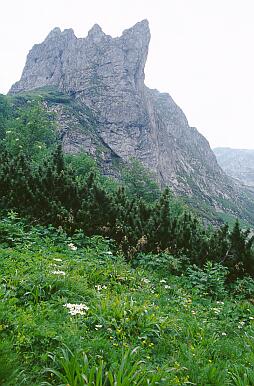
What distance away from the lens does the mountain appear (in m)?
→ 134

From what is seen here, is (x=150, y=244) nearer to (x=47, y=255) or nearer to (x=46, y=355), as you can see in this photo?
(x=47, y=255)

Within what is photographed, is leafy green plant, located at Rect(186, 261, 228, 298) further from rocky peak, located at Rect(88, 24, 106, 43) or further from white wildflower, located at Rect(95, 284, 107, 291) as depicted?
rocky peak, located at Rect(88, 24, 106, 43)

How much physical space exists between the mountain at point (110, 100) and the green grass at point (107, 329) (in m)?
111

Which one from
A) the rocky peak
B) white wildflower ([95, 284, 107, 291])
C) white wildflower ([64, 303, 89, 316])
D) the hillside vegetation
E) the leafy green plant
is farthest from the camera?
the rocky peak

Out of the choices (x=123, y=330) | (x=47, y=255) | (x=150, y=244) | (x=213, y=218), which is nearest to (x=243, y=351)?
(x=123, y=330)

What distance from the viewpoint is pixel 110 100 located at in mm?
150375

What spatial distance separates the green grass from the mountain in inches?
4381

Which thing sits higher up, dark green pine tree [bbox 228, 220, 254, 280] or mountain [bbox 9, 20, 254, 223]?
mountain [bbox 9, 20, 254, 223]

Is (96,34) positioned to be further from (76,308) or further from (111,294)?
(76,308)

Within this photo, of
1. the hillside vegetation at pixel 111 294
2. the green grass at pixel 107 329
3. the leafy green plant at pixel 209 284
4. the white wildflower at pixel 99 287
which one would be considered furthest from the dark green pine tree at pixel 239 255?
the white wildflower at pixel 99 287

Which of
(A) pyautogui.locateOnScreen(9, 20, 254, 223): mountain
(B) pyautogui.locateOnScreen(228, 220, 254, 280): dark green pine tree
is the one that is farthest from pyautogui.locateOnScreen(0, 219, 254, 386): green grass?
(A) pyautogui.locateOnScreen(9, 20, 254, 223): mountain

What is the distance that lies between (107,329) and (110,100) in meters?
151

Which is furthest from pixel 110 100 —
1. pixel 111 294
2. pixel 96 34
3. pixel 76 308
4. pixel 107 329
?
pixel 107 329

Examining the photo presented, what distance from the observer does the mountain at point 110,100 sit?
440 ft
